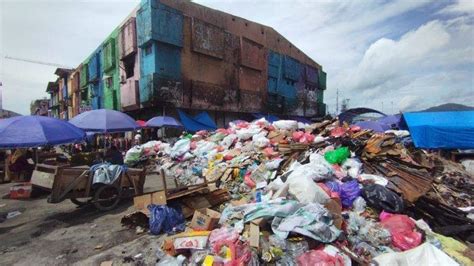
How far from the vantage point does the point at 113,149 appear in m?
8.07

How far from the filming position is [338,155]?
745cm

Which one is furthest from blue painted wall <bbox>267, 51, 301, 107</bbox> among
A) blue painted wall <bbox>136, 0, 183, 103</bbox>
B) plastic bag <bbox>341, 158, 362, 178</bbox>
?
plastic bag <bbox>341, 158, 362, 178</bbox>

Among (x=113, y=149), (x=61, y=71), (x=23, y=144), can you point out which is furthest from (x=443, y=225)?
(x=61, y=71)

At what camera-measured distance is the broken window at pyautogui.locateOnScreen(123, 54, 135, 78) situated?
2112 cm

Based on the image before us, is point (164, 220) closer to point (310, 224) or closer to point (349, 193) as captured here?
point (310, 224)

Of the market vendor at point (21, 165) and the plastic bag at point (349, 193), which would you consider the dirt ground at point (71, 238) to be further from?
the plastic bag at point (349, 193)

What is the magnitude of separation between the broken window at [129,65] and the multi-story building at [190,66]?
7cm

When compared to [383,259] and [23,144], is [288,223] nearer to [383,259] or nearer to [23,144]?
[383,259]

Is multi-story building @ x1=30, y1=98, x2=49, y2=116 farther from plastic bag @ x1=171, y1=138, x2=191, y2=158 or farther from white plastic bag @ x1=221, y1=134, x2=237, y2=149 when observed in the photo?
white plastic bag @ x1=221, y1=134, x2=237, y2=149

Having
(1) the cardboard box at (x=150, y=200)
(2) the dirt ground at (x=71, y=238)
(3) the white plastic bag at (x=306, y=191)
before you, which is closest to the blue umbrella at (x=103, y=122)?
(2) the dirt ground at (x=71, y=238)

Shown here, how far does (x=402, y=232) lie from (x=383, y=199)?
2.79ft

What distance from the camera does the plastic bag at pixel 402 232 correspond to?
4594mm

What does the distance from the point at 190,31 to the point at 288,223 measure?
708 inches

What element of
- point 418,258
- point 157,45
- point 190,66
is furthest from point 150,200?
point 190,66
